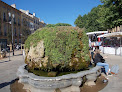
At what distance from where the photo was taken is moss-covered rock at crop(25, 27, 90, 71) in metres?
3.67

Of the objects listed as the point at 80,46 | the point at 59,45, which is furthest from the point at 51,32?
the point at 80,46

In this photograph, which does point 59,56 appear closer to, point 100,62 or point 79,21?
point 100,62

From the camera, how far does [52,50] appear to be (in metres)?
3.65

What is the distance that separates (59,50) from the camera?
3.66 metres

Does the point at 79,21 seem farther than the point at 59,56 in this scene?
Yes

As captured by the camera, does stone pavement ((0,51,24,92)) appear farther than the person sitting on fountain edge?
No

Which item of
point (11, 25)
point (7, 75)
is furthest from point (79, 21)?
point (7, 75)

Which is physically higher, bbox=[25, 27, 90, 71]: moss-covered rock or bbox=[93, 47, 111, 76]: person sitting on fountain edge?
bbox=[25, 27, 90, 71]: moss-covered rock

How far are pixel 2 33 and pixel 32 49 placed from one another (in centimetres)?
2520

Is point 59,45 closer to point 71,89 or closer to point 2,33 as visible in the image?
point 71,89

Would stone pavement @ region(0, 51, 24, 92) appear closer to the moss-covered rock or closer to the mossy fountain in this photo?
the mossy fountain

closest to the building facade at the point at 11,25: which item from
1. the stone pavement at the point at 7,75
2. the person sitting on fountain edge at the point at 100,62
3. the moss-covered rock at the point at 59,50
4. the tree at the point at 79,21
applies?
the stone pavement at the point at 7,75

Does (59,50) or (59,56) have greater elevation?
(59,50)

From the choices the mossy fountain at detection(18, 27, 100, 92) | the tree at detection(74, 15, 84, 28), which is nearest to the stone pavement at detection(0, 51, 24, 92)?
the mossy fountain at detection(18, 27, 100, 92)
